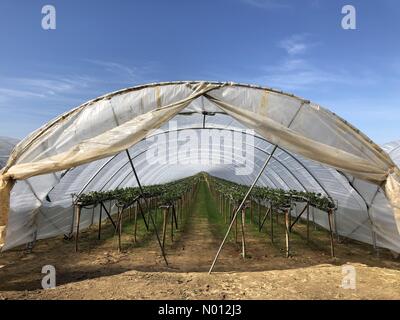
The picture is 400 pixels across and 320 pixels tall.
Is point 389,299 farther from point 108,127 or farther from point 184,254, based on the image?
point 108,127

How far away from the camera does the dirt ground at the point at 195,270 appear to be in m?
5.76

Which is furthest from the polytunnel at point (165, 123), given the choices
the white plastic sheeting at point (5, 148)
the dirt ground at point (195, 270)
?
the white plastic sheeting at point (5, 148)

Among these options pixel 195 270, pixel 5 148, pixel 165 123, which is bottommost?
pixel 195 270

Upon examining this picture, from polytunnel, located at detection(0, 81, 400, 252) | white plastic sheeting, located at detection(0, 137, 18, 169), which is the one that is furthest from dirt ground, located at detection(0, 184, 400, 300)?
white plastic sheeting, located at detection(0, 137, 18, 169)

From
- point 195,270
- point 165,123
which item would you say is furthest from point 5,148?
point 195,270

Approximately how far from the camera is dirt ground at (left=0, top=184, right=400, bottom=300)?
227 inches

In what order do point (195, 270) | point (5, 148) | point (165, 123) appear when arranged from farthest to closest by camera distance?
point (5, 148) < point (165, 123) < point (195, 270)

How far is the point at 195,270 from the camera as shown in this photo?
23.9 feet

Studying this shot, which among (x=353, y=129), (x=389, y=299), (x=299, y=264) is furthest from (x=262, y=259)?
(x=353, y=129)

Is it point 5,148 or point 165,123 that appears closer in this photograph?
point 165,123

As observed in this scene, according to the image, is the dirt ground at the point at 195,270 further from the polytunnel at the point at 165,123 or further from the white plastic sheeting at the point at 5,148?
the white plastic sheeting at the point at 5,148

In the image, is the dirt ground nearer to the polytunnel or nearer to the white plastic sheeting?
the polytunnel

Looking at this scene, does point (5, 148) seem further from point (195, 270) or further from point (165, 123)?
point (195, 270)

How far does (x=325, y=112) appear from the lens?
7043mm
